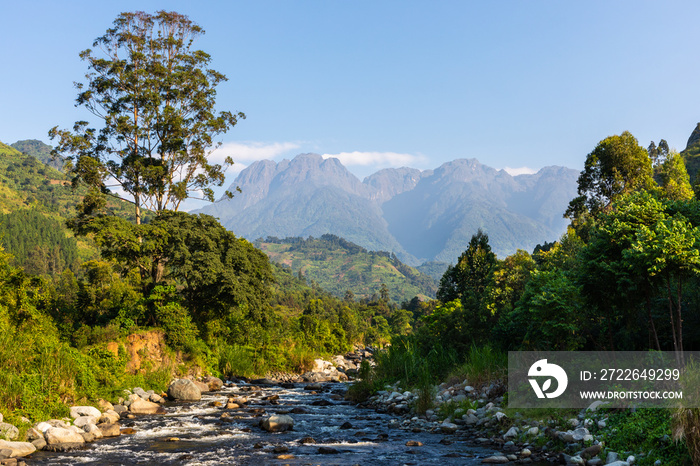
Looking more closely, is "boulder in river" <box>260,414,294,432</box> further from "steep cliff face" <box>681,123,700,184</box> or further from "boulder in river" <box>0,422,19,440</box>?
"steep cliff face" <box>681,123,700,184</box>

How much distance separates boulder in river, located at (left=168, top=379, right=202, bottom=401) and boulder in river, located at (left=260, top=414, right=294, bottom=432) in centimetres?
692

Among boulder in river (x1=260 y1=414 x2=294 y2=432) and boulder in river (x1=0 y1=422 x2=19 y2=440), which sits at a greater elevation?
boulder in river (x1=0 y1=422 x2=19 y2=440)

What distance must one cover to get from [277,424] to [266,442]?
189 cm

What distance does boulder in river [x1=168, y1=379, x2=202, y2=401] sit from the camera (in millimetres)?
21422

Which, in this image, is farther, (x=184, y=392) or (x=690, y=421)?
(x=184, y=392)

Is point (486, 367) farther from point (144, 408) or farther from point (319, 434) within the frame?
point (144, 408)

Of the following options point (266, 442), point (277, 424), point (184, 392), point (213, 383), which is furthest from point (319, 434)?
point (213, 383)

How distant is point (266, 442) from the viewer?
13781 mm

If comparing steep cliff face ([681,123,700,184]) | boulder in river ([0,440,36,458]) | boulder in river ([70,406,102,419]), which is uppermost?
steep cliff face ([681,123,700,184])

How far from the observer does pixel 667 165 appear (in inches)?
1344

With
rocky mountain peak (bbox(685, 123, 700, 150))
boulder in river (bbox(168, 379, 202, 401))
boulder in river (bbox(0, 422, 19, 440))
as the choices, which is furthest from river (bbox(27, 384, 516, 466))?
rocky mountain peak (bbox(685, 123, 700, 150))

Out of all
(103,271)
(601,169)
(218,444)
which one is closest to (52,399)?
(218,444)

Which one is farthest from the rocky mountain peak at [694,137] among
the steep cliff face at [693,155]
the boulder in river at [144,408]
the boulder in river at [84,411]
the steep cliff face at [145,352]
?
the boulder in river at [84,411]

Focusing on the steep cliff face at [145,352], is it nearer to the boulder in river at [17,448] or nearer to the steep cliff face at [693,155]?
the boulder in river at [17,448]
